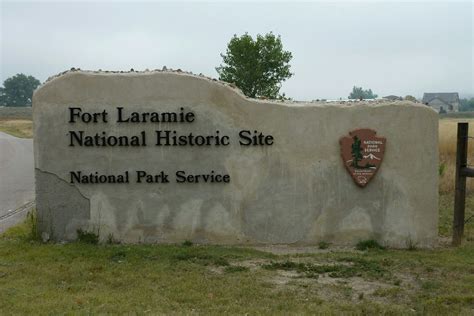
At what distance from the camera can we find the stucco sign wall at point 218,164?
8.75m

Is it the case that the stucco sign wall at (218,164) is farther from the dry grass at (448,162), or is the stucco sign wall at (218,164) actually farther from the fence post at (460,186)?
the dry grass at (448,162)

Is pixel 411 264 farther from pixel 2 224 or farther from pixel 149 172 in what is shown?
pixel 2 224

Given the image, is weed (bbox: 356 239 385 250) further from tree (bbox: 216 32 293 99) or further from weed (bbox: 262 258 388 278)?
tree (bbox: 216 32 293 99)

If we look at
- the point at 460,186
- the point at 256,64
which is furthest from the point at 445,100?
the point at 460,186

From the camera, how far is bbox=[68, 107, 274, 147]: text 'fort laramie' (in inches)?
345

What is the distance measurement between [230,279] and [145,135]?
2996mm

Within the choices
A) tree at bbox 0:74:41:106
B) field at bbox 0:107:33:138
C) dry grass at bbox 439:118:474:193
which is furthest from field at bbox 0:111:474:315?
tree at bbox 0:74:41:106

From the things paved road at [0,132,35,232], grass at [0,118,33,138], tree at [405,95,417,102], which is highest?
tree at [405,95,417,102]

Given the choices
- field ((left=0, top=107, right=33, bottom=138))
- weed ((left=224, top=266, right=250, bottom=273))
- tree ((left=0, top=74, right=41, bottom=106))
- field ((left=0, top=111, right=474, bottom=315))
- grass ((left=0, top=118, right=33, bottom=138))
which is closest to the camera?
field ((left=0, top=111, right=474, bottom=315))

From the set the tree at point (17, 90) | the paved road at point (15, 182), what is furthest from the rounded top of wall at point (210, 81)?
the tree at point (17, 90)

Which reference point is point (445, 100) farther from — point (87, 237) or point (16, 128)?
point (87, 237)

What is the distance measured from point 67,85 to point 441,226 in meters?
7.01

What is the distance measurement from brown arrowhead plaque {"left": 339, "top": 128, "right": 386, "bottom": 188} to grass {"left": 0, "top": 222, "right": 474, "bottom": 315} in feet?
3.92

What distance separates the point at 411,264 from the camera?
24.9 feet
